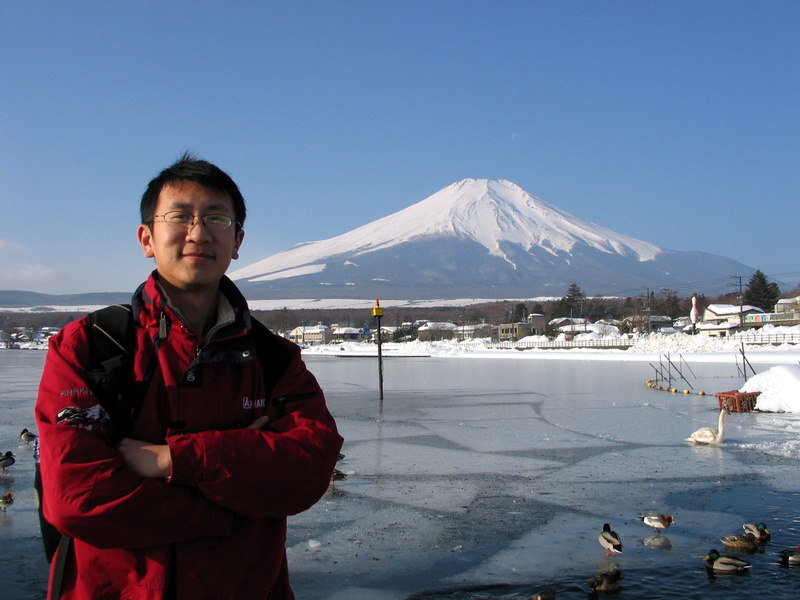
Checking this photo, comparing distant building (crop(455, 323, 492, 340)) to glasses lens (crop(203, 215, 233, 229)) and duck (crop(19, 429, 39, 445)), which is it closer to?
duck (crop(19, 429, 39, 445))

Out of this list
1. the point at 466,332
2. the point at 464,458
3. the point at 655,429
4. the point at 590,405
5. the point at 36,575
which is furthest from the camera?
A: the point at 466,332

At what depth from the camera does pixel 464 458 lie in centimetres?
812

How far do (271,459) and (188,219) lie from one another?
0.71 meters

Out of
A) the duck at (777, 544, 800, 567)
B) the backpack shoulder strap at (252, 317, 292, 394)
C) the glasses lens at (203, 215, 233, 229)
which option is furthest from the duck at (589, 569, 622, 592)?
the glasses lens at (203, 215, 233, 229)

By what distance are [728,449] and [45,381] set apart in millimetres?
8927

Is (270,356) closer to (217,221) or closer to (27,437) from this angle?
(217,221)

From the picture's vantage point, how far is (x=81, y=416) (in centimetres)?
162

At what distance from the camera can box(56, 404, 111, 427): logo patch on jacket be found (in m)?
1.61

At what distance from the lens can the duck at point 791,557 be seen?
14.3ft

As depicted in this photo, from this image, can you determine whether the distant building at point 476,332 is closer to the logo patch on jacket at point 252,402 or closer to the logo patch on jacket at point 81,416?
the logo patch on jacket at point 252,402

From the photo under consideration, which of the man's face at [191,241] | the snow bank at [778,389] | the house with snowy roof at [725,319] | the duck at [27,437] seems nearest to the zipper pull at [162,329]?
the man's face at [191,241]

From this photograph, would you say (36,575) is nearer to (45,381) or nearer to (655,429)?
(45,381)

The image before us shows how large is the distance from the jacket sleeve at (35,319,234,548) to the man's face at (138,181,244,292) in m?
0.30

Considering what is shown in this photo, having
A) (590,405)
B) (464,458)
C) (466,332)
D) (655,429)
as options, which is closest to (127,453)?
(464,458)
